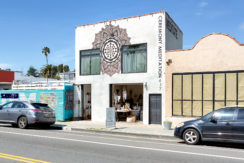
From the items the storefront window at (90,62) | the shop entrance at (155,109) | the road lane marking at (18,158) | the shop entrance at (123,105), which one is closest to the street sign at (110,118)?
the shop entrance at (155,109)

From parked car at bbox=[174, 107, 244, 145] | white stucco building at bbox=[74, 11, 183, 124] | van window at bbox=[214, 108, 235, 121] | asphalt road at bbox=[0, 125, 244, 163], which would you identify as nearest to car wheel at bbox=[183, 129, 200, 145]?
parked car at bbox=[174, 107, 244, 145]

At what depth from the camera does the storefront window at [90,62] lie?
1842cm

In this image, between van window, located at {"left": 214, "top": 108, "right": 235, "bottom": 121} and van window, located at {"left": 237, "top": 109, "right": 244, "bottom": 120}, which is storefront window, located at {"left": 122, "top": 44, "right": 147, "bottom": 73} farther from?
van window, located at {"left": 237, "top": 109, "right": 244, "bottom": 120}

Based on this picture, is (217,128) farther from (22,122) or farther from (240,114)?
(22,122)

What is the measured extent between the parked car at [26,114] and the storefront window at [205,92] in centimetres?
763

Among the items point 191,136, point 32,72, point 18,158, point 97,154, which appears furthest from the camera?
point 32,72

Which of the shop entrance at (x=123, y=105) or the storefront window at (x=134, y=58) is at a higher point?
the storefront window at (x=134, y=58)

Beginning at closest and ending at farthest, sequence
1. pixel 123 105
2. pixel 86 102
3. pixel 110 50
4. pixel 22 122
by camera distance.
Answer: pixel 22 122
pixel 110 50
pixel 123 105
pixel 86 102

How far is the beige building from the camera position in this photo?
13750mm

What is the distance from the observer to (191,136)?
9945mm

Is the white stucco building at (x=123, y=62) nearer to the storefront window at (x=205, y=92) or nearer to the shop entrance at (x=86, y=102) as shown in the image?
the shop entrance at (x=86, y=102)

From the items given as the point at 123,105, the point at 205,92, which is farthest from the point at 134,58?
the point at 205,92

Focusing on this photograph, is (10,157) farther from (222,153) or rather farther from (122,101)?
(122,101)

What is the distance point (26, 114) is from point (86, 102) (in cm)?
623
